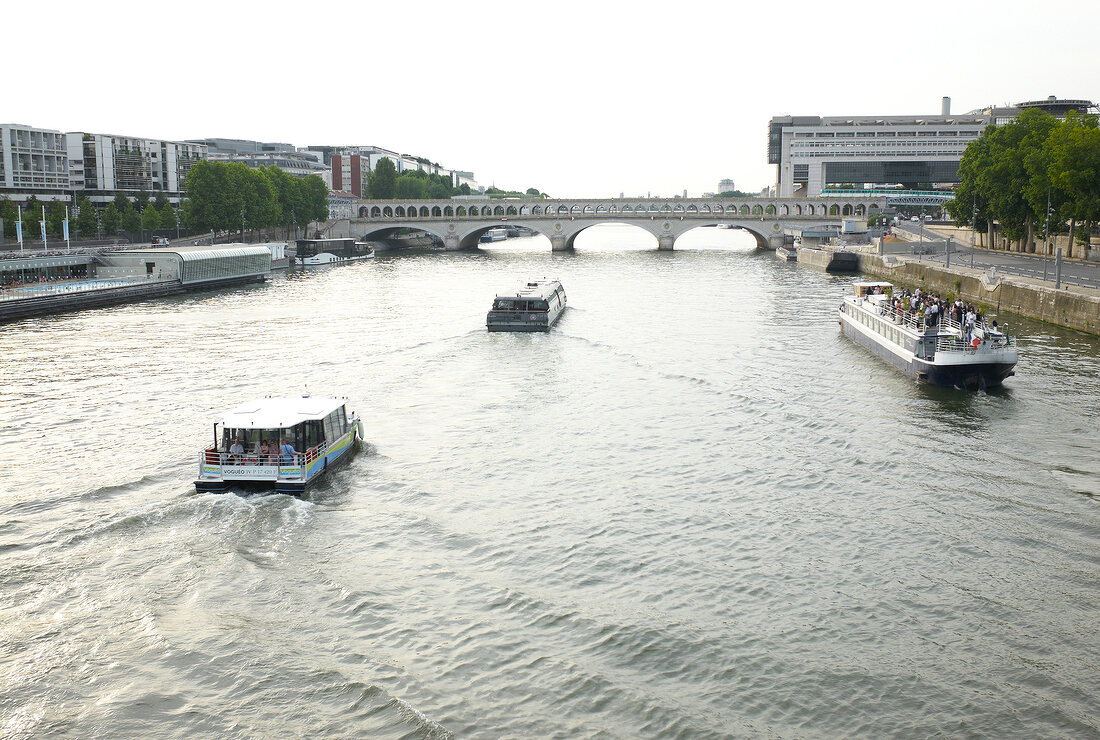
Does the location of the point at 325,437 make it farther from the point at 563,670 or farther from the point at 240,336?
the point at 240,336

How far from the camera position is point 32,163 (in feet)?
331

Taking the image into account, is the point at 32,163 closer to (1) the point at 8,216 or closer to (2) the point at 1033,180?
(1) the point at 8,216

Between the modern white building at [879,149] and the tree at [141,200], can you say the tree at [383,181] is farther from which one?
the modern white building at [879,149]

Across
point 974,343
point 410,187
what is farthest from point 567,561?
point 410,187

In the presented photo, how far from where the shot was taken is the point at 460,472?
70.0 ft

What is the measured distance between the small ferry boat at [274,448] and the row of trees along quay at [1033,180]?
44.5 m

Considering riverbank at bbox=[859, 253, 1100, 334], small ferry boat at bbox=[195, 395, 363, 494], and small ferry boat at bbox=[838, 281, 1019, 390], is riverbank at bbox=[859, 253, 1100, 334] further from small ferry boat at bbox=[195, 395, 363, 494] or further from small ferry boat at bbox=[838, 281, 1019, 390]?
small ferry boat at bbox=[195, 395, 363, 494]

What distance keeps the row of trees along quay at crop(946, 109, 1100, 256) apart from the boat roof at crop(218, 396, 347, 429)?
1735 inches

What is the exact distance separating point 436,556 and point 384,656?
11.1 feet

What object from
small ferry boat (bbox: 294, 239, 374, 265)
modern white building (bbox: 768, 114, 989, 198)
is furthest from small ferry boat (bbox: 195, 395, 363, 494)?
modern white building (bbox: 768, 114, 989, 198)

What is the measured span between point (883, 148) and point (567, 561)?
17148cm

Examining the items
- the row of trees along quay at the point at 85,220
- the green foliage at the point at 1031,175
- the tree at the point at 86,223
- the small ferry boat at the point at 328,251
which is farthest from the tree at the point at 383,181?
the green foliage at the point at 1031,175

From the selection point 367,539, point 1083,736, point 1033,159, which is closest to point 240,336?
point 367,539

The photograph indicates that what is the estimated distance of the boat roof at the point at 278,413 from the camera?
1997cm
